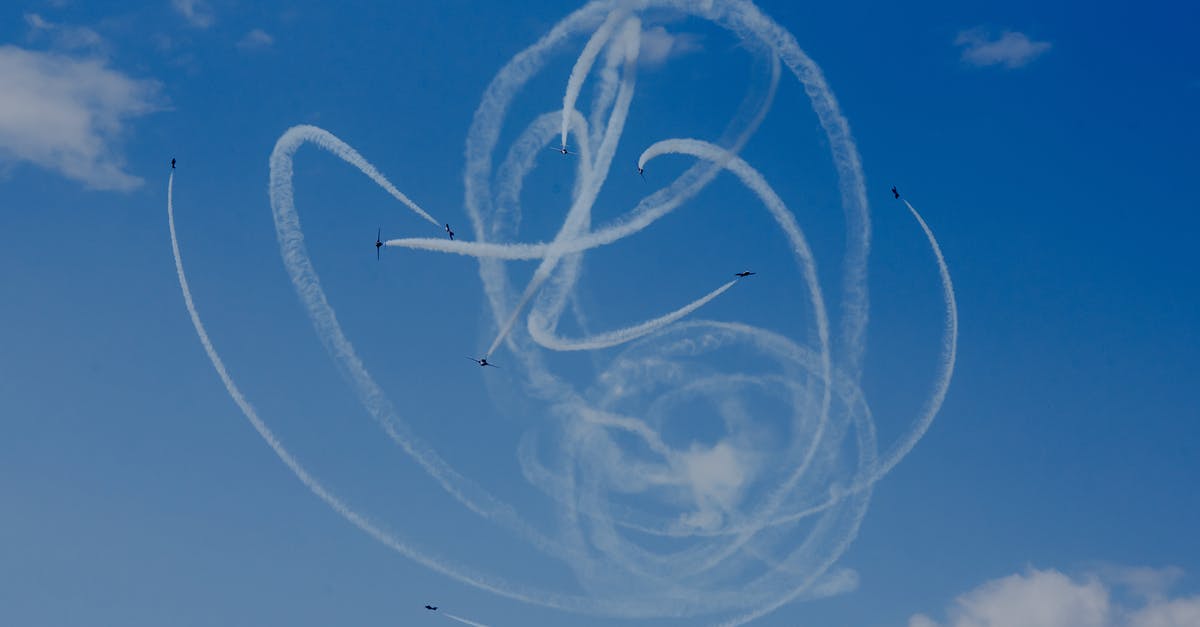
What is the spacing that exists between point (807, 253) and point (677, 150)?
413 inches

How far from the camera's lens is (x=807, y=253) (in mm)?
73438

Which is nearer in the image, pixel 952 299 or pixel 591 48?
pixel 591 48

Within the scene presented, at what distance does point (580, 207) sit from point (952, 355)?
2386 centimetres

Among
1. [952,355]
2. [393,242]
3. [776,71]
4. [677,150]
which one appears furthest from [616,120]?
[952,355]

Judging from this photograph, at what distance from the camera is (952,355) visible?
7344 cm

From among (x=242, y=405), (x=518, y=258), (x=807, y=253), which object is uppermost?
(x=807, y=253)

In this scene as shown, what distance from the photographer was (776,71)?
67938 millimetres

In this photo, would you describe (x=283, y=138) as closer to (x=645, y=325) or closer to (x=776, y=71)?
(x=645, y=325)

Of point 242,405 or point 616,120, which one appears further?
point 242,405

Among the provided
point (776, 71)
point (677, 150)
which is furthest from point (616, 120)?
point (776, 71)

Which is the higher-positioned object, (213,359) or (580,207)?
(580,207)

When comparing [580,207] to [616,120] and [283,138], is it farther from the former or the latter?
[283,138]

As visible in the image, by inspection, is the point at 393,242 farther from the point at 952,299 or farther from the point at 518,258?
the point at 952,299

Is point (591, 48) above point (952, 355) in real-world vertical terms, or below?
above
